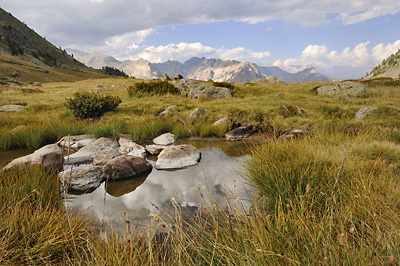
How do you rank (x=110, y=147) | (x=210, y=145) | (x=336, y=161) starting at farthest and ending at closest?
(x=210, y=145) → (x=110, y=147) → (x=336, y=161)

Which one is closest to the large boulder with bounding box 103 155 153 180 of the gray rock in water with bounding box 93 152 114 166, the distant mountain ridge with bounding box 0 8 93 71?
the gray rock in water with bounding box 93 152 114 166

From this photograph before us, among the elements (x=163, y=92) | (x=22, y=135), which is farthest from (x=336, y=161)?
(x=163, y=92)

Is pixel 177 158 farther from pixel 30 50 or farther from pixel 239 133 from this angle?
pixel 30 50

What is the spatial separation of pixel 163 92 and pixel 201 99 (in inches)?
178

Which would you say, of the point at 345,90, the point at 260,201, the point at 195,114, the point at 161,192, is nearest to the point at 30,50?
the point at 195,114

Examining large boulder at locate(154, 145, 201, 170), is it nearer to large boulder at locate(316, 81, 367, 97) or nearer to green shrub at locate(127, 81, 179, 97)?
green shrub at locate(127, 81, 179, 97)

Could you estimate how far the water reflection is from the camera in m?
4.52

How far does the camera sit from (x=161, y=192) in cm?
534

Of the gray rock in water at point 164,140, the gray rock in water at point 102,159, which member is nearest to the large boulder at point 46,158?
the gray rock in water at point 102,159

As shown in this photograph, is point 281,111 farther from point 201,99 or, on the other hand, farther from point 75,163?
point 75,163

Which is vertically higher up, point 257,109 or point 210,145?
point 257,109

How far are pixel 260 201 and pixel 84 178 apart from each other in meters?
4.49

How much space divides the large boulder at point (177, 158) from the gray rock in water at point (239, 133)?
10.4ft

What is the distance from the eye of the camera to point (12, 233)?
9.02ft
